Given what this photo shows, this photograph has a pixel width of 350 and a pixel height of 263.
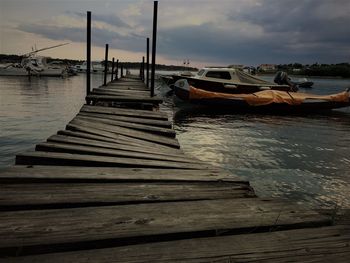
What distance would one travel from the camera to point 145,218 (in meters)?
2.77

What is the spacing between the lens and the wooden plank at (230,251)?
7.26ft

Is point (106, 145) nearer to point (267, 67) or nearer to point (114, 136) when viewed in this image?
point (114, 136)

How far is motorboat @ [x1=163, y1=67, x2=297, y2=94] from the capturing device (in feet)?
89.6

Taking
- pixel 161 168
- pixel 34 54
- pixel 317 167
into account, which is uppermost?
pixel 34 54

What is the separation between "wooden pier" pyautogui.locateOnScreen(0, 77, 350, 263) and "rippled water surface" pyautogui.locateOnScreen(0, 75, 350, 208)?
4.53m

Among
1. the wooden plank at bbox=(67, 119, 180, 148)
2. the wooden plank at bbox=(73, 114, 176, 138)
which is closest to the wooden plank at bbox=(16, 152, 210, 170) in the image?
the wooden plank at bbox=(67, 119, 180, 148)

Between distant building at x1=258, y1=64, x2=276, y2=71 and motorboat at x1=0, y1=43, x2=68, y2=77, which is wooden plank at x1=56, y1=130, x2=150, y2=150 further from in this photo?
distant building at x1=258, y1=64, x2=276, y2=71

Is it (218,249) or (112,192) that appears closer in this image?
(218,249)

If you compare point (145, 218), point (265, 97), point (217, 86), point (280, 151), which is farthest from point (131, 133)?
point (217, 86)

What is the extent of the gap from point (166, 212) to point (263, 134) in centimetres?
1410

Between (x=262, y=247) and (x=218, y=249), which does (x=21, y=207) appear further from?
(x=262, y=247)

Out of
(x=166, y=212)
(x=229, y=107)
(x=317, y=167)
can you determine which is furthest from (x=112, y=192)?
(x=229, y=107)

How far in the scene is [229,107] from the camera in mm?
24500

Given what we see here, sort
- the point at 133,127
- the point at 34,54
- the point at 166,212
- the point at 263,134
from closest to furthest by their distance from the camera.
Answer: the point at 166,212
the point at 133,127
the point at 263,134
the point at 34,54
